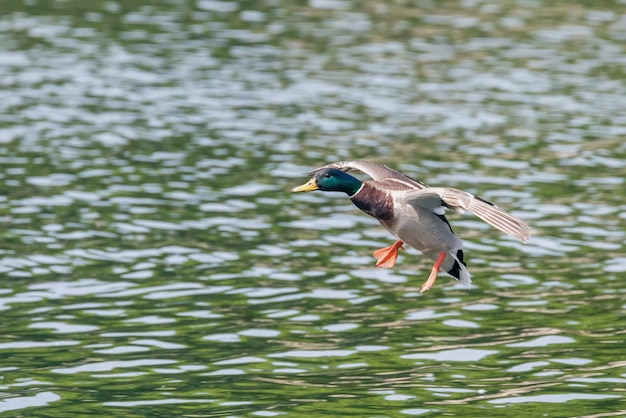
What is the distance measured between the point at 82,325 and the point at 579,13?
27739 millimetres

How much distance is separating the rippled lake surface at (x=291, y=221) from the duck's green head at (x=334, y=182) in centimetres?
220

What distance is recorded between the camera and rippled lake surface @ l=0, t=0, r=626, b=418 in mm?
12961

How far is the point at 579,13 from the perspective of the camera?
128 ft

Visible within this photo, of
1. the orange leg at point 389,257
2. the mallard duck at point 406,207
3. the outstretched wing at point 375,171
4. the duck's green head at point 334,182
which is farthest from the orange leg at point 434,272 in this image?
the duck's green head at point 334,182

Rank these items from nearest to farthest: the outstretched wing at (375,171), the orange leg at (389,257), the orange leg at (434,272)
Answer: the orange leg at (434,272), the orange leg at (389,257), the outstretched wing at (375,171)

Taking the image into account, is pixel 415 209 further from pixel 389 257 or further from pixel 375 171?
pixel 375 171

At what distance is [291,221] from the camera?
19344 millimetres

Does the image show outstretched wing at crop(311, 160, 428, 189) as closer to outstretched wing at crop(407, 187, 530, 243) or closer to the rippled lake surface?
outstretched wing at crop(407, 187, 530, 243)

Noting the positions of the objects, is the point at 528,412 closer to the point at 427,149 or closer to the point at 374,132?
the point at 427,149

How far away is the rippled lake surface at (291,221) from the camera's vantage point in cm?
1296

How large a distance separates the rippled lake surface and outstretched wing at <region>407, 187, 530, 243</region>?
2.09 meters

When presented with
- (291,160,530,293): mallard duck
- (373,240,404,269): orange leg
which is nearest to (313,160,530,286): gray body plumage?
(291,160,530,293): mallard duck

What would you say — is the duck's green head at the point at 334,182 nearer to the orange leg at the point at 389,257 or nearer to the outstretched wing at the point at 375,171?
the outstretched wing at the point at 375,171

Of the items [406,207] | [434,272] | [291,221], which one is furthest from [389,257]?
[291,221]
